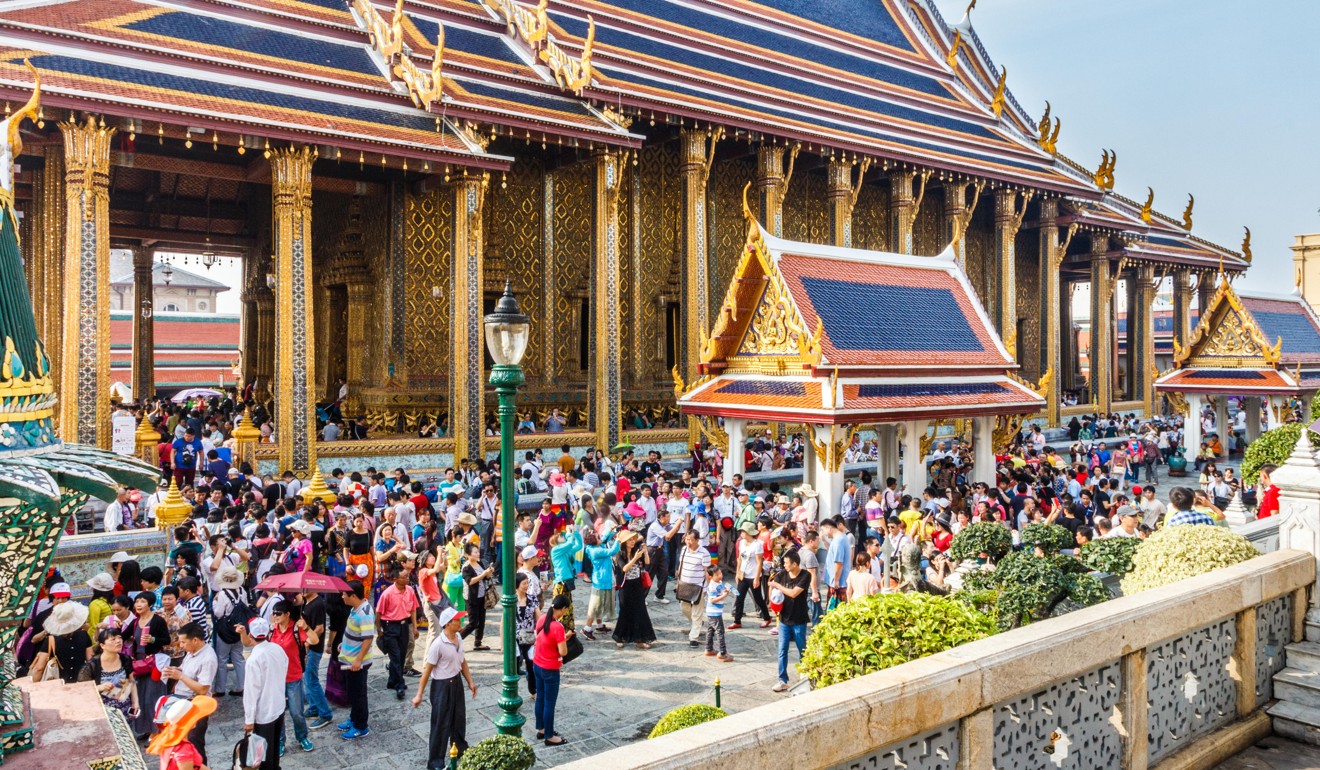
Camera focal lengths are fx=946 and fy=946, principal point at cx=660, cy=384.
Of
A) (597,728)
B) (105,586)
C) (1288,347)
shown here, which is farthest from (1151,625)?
(1288,347)

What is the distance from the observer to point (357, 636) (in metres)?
8.08

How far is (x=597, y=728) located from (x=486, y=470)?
370 inches

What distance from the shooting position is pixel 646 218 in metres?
25.3

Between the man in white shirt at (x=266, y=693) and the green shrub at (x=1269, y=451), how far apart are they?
14.9m

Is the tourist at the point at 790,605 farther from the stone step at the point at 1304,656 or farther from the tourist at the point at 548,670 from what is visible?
the stone step at the point at 1304,656

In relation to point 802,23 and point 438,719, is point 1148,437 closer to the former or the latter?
point 802,23

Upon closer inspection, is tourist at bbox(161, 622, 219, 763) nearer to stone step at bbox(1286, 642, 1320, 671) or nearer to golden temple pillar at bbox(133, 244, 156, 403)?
stone step at bbox(1286, 642, 1320, 671)

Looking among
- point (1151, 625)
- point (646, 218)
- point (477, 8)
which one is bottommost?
point (1151, 625)

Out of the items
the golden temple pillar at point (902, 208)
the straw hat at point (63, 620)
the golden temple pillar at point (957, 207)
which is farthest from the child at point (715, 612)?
the golden temple pillar at point (957, 207)

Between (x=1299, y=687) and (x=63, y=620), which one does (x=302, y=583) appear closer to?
(x=63, y=620)

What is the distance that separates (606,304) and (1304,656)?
16.6m

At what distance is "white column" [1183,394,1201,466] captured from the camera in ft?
84.3

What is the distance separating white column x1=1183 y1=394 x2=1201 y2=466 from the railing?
21.3 meters

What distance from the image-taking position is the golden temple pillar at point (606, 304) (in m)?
21.3
